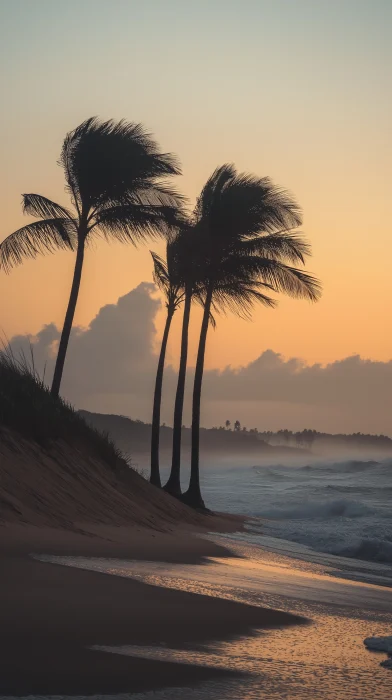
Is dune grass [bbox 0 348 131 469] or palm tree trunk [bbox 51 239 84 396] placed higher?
palm tree trunk [bbox 51 239 84 396]

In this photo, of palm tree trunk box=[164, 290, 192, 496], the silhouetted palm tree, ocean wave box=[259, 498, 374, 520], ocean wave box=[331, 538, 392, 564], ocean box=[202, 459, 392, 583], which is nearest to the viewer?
ocean wave box=[331, 538, 392, 564]

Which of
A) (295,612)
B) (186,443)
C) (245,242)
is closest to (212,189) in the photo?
(245,242)

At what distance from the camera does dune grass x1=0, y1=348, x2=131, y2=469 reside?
13.5 m

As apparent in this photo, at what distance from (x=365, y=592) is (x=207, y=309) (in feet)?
56.9

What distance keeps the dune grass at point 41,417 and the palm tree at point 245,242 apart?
9.33m

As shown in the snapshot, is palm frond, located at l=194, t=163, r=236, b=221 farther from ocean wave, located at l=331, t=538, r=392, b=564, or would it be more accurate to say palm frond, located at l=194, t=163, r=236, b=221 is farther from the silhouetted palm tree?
ocean wave, located at l=331, t=538, r=392, b=564

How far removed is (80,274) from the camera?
68.4 feet

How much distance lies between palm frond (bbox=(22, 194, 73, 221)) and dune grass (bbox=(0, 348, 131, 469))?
17.1 feet

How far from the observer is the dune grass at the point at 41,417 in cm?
1349

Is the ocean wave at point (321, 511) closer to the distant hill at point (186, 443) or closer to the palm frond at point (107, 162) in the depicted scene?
the palm frond at point (107, 162)

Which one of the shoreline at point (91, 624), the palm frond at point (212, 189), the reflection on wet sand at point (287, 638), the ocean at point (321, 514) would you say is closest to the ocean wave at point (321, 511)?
the ocean at point (321, 514)

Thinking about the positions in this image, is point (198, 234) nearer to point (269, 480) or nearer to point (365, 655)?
point (365, 655)

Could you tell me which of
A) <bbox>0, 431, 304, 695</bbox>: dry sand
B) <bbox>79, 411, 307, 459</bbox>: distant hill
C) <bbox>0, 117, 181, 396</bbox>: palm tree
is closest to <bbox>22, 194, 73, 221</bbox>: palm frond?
<bbox>0, 117, 181, 396</bbox>: palm tree

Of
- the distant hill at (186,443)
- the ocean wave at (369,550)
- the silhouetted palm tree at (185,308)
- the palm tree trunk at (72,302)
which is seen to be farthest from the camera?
the distant hill at (186,443)
